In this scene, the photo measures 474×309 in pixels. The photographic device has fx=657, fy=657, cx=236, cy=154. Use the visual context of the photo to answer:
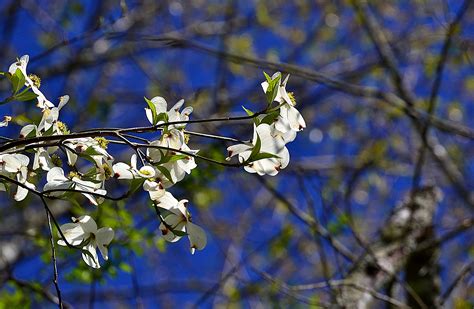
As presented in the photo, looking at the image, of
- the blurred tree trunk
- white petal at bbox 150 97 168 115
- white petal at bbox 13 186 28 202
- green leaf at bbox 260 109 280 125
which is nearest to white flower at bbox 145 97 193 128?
white petal at bbox 150 97 168 115

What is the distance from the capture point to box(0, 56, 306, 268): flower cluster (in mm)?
870

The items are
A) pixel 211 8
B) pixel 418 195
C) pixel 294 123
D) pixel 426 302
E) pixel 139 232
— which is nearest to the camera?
pixel 294 123

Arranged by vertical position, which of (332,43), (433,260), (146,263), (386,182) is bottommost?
(433,260)

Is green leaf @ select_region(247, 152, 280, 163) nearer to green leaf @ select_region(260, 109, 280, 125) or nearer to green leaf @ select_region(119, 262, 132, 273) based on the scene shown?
green leaf @ select_region(260, 109, 280, 125)

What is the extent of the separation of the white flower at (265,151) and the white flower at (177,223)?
0.33 feet

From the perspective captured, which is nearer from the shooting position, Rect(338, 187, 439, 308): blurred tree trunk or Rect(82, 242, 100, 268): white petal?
Rect(82, 242, 100, 268): white petal

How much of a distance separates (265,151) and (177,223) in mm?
163

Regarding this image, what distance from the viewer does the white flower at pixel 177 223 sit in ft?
3.00

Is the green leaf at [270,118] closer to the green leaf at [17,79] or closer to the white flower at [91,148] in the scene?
the white flower at [91,148]

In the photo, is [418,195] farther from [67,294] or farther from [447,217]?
[67,294]

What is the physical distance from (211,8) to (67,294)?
2343 mm

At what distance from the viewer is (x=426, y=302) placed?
6.61 feet

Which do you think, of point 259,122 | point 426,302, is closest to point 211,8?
point 426,302

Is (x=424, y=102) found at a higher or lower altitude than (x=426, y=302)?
higher
